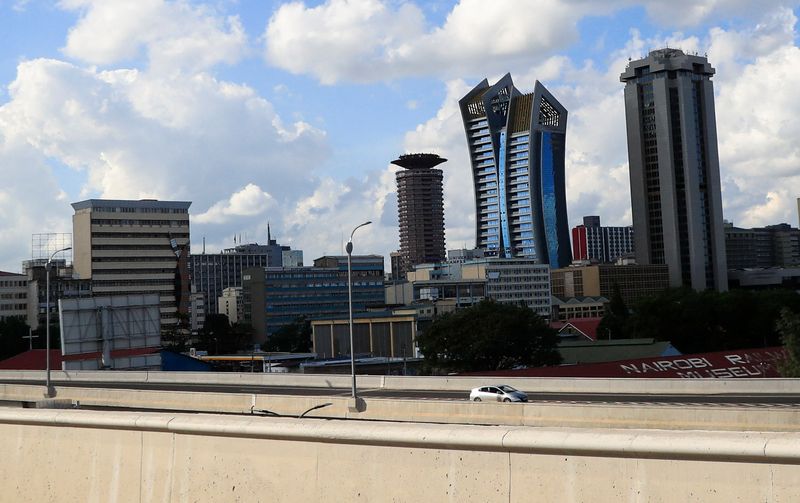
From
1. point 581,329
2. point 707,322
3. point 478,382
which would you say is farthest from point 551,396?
point 581,329

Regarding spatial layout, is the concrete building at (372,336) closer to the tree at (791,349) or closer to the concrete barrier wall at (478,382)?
the tree at (791,349)

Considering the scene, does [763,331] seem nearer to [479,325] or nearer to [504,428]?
[479,325]

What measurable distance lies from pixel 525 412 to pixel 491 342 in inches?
2387

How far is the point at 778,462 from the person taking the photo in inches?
449

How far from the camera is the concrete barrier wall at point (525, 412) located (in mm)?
28938

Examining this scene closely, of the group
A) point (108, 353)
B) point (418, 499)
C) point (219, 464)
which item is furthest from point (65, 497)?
point (108, 353)

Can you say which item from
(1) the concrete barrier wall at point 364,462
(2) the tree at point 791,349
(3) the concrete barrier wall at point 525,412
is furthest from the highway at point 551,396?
(1) the concrete barrier wall at point 364,462

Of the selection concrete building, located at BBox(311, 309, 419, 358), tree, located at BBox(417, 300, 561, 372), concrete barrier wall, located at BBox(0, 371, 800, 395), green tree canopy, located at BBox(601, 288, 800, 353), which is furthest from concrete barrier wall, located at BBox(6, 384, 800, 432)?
concrete building, located at BBox(311, 309, 419, 358)

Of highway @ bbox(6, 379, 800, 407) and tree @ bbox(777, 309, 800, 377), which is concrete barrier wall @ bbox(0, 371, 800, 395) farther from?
tree @ bbox(777, 309, 800, 377)

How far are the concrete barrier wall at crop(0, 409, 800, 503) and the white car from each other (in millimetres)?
26397

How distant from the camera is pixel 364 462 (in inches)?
580

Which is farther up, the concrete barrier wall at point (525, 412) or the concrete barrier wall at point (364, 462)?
the concrete barrier wall at point (364, 462)

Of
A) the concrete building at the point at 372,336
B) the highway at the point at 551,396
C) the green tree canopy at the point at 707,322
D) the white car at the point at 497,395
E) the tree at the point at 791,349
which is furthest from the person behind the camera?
the concrete building at the point at 372,336

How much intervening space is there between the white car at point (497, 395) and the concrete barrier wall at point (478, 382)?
3836 millimetres
